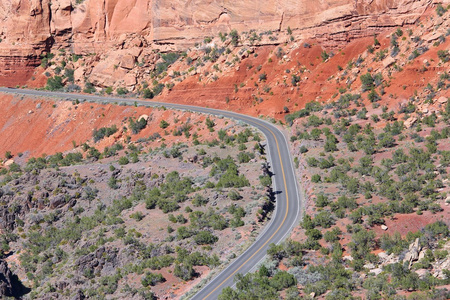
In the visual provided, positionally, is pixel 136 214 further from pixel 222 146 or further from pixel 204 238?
pixel 222 146

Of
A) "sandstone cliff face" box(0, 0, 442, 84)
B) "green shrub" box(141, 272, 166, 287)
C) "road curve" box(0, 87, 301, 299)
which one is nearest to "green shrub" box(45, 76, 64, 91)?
"sandstone cliff face" box(0, 0, 442, 84)

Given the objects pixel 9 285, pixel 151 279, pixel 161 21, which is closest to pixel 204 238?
pixel 151 279

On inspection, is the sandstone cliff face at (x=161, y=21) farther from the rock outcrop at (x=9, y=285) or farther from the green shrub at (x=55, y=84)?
the rock outcrop at (x=9, y=285)

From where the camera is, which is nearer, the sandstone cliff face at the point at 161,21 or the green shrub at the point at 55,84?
the sandstone cliff face at the point at 161,21

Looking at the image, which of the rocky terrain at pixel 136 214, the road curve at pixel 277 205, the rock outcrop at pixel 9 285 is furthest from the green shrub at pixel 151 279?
the rock outcrop at pixel 9 285

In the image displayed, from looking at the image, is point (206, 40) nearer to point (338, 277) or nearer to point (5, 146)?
point (5, 146)

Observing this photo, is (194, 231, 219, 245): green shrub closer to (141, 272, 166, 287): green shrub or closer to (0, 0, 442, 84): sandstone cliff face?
(141, 272, 166, 287): green shrub
